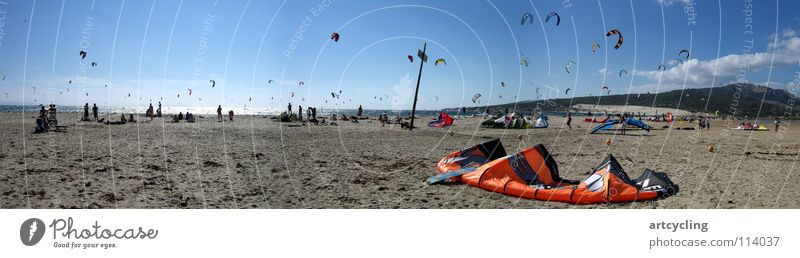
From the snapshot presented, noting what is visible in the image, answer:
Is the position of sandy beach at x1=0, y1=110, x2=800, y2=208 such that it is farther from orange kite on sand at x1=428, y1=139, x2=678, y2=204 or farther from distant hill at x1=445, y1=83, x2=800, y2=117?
distant hill at x1=445, y1=83, x2=800, y2=117

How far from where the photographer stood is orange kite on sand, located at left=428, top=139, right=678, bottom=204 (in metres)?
6.88

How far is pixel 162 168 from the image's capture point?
10125 millimetres

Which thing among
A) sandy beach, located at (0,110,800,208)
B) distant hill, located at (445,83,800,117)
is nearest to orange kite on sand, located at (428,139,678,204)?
sandy beach, located at (0,110,800,208)

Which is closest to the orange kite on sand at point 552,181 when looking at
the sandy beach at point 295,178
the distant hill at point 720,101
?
the sandy beach at point 295,178

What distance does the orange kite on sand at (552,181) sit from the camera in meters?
6.88

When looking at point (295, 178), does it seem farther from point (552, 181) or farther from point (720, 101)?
point (720, 101)

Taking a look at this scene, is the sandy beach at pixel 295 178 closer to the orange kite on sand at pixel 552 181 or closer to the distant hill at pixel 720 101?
the orange kite on sand at pixel 552 181

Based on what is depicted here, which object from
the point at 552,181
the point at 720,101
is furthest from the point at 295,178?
the point at 720,101

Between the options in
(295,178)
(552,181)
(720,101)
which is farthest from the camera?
(720,101)

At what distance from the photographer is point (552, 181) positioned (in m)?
8.42

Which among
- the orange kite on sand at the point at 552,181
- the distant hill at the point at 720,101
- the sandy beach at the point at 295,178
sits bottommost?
the sandy beach at the point at 295,178

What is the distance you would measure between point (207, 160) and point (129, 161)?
6.09 feet
